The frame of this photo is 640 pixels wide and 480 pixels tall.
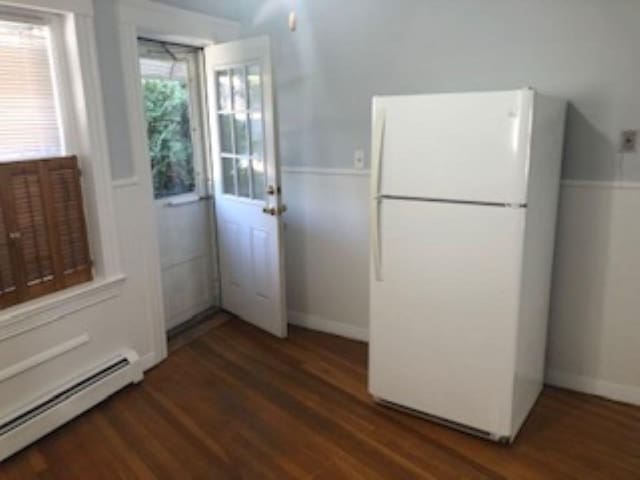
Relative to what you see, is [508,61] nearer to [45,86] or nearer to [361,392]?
[361,392]

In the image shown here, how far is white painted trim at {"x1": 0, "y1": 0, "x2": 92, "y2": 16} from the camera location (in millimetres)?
2104

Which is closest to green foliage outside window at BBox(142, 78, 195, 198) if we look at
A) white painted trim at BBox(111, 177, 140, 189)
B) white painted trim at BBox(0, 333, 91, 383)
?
white painted trim at BBox(111, 177, 140, 189)

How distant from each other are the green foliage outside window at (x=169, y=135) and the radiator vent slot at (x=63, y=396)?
1.18 m

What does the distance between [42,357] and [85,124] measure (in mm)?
1170

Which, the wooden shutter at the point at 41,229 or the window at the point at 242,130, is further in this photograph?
the window at the point at 242,130

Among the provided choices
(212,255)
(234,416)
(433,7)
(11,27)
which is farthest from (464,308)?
(11,27)

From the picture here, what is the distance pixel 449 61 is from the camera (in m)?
2.62

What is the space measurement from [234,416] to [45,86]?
6.18ft

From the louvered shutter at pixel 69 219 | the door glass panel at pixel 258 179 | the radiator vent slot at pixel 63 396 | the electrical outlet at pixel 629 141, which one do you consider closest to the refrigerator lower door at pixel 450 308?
the electrical outlet at pixel 629 141

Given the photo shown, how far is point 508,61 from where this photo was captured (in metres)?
2.46

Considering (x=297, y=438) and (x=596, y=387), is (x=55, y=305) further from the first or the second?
(x=596, y=387)

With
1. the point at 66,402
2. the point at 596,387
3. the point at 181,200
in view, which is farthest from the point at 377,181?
the point at 66,402

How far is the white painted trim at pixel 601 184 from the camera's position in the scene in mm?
2287

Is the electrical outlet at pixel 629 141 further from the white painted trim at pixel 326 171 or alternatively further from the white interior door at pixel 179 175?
the white interior door at pixel 179 175
